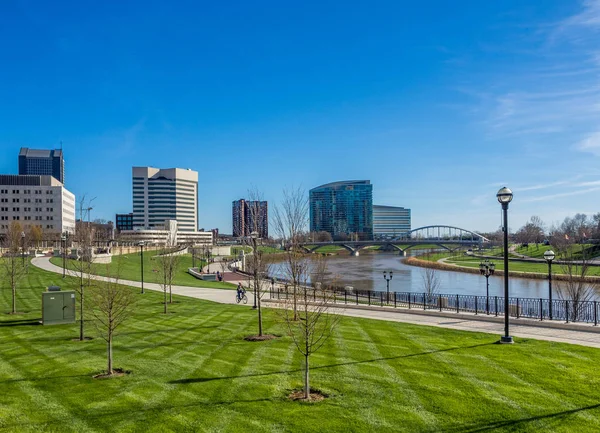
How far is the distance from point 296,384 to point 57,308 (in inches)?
517

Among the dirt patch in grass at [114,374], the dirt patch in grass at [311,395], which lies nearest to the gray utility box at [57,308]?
the dirt patch in grass at [114,374]

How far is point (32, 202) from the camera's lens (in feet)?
401

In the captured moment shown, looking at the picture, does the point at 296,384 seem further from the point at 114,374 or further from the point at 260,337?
the point at 260,337

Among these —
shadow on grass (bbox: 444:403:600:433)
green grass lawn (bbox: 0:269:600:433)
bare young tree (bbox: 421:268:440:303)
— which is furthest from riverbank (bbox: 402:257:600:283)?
shadow on grass (bbox: 444:403:600:433)

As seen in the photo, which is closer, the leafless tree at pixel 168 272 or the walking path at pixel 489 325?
the walking path at pixel 489 325

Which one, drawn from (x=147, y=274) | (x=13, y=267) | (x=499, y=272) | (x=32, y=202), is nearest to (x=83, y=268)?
(x=13, y=267)

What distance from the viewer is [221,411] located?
9203 mm

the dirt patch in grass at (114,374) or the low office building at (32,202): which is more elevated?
the low office building at (32,202)

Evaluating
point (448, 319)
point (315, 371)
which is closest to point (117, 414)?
point (315, 371)

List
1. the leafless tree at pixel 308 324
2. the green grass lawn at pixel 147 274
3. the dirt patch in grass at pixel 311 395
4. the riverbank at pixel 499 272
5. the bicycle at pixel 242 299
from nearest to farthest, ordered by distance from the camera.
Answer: the dirt patch in grass at pixel 311 395 < the leafless tree at pixel 308 324 < the bicycle at pixel 242 299 < the green grass lawn at pixel 147 274 < the riverbank at pixel 499 272

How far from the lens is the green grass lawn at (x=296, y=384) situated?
8.63 metres

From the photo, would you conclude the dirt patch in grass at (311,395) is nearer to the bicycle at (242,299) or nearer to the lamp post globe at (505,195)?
the lamp post globe at (505,195)

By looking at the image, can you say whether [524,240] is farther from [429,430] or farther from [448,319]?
[429,430]

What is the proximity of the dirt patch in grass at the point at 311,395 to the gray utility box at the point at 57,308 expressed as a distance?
13251 mm
